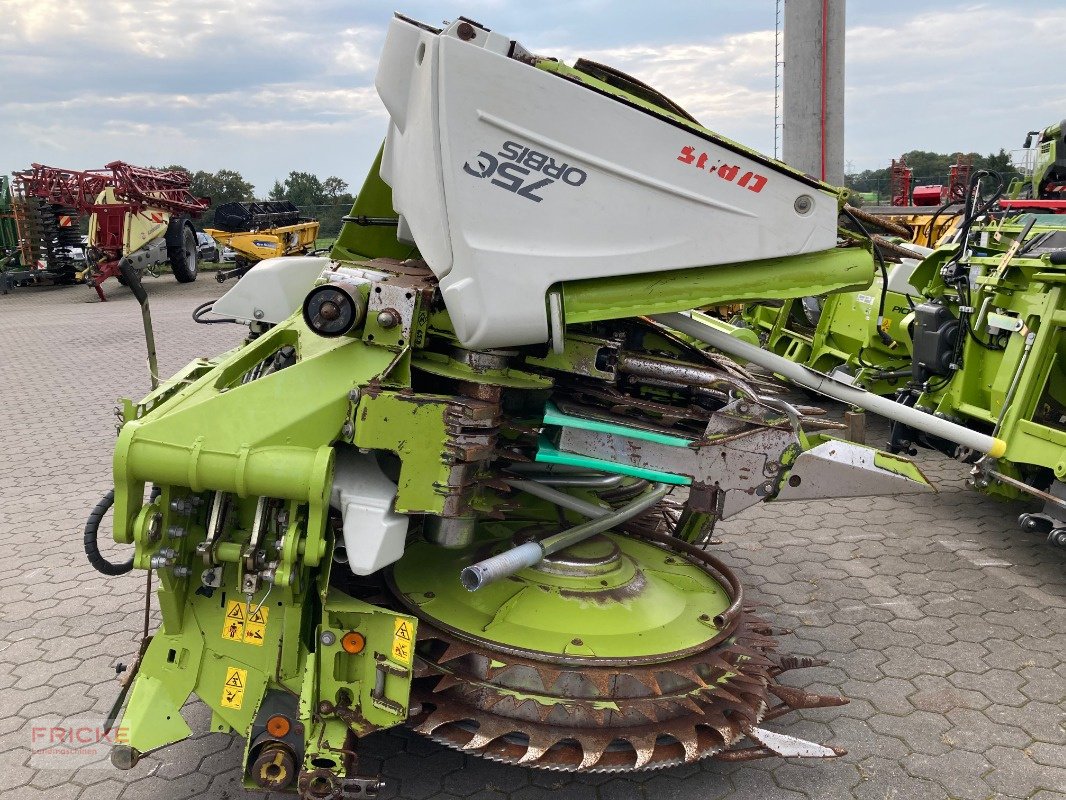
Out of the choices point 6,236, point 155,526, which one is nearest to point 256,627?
point 155,526

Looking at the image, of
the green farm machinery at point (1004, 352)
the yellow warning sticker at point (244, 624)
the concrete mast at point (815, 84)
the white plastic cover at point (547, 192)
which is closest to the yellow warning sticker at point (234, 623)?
the yellow warning sticker at point (244, 624)

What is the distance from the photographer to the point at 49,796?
2785mm

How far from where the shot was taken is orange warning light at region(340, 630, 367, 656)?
8.49 feet

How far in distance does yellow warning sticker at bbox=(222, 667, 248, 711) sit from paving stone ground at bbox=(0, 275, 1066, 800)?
35 centimetres

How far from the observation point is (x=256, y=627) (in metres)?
2.65

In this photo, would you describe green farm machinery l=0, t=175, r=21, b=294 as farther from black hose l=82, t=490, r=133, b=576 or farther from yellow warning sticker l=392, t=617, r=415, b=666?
yellow warning sticker l=392, t=617, r=415, b=666

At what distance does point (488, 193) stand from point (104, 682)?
244cm

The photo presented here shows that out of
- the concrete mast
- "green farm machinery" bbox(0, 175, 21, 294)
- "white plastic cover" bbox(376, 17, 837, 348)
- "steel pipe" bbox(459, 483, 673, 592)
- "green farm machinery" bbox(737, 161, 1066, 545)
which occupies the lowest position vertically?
"green farm machinery" bbox(0, 175, 21, 294)

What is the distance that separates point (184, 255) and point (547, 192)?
55.3ft

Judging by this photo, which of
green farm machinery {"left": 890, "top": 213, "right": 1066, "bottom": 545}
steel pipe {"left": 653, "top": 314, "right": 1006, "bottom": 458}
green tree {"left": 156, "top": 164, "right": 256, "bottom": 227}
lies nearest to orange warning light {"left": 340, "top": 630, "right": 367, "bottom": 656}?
steel pipe {"left": 653, "top": 314, "right": 1006, "bottom": 458}

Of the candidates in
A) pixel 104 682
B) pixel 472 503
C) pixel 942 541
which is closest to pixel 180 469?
pixel 472 503

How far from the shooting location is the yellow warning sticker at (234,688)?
2633 millimetres

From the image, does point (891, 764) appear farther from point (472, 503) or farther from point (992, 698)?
point (472, 503)

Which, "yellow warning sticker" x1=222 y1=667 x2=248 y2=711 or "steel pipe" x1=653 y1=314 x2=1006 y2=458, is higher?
"steel pipe" x1=653 y1=314 x2=1006 y2=458
